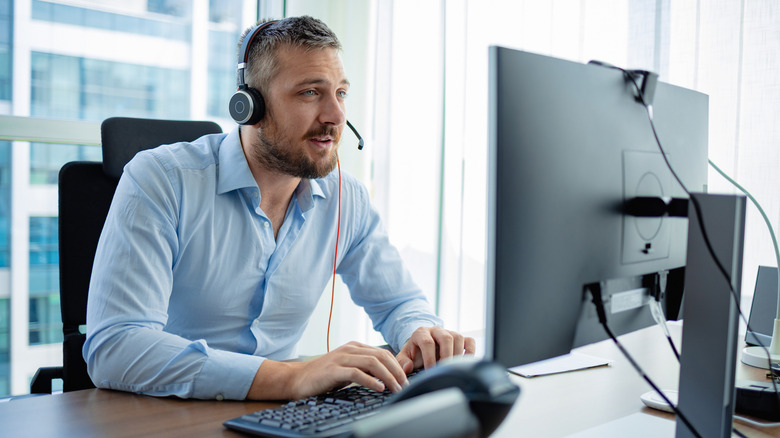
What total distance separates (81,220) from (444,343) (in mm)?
830

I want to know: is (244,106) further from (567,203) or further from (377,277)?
(567,203)

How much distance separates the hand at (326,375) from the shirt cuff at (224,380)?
11mm

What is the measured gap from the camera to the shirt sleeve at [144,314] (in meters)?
0.87

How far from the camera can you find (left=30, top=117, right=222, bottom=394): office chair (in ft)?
4.07

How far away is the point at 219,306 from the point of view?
3.97 ft

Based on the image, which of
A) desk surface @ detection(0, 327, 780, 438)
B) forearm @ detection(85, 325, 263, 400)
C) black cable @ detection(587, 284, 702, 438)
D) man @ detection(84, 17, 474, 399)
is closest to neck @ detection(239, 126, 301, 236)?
man @ detection(84, 17, 474, 399)

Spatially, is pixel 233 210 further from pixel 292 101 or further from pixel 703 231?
pixel 703 231

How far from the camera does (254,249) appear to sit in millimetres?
1219

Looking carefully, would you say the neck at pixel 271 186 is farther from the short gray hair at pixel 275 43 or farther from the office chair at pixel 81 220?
the office chair at pixel 81 220

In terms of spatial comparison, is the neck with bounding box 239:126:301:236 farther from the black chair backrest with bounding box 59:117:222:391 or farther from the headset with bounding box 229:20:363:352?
the black chair backrest with bounding box 59:117:222:391

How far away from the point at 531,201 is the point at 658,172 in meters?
0.25

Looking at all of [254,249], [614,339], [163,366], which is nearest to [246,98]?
[254,249]

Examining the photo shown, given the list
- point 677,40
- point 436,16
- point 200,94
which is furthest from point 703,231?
point 200,94

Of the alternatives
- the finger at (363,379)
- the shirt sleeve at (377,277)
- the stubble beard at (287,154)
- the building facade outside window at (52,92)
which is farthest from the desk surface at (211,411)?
the building facade outside window at (52,92)
